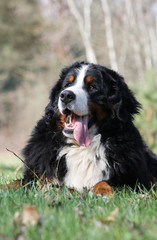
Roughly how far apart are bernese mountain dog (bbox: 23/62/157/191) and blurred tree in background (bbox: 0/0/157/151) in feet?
56.0

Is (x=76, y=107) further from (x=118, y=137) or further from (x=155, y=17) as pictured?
(x=155, y=17)

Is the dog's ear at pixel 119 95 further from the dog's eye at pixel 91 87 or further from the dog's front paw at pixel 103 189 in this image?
the dog's front paw at pixel 103 189

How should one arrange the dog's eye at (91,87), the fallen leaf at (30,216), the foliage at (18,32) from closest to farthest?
the fallen leaf at (30,216) < the dog's eye at (91,87) < the foliage at (18,32)

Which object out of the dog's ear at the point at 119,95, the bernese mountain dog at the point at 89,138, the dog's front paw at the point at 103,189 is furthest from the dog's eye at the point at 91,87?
the dog's front paw at the point at 103,189

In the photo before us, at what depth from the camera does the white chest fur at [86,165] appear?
3.77 metres

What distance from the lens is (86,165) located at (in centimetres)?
387

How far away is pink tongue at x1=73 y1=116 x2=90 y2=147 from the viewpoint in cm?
383

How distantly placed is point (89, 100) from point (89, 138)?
42cm

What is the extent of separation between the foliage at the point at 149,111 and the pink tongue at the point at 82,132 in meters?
8.85

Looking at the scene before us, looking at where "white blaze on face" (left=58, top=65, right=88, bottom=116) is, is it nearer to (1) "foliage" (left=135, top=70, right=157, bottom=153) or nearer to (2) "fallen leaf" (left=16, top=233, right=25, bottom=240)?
(2) "fallen leaf" (left=16, top=233, right=25, bottom=240)

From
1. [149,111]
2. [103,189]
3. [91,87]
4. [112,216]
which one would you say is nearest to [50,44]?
[149,111]

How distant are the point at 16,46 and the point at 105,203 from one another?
26584 millimetres

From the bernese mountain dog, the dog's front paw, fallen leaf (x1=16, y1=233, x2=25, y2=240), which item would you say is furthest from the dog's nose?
fallen leaf (x1=16, y1=233, x2=25, y2=240)

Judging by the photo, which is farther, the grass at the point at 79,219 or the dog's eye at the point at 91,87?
the dog's eye at the point at 91,87
